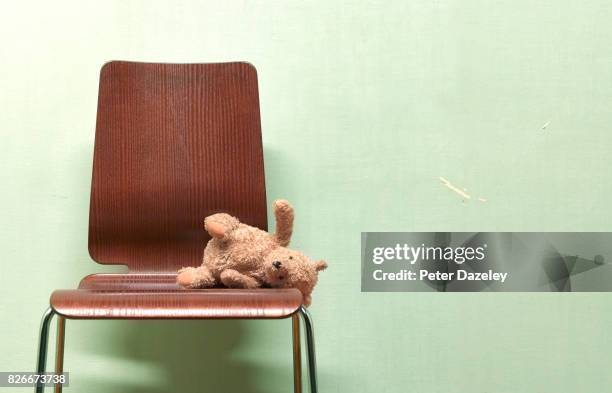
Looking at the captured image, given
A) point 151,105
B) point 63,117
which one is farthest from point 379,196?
point 63,117

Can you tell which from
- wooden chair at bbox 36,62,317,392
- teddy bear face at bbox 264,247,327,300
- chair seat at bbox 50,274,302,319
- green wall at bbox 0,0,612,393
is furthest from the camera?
green wall at bbox 0,0,612,393

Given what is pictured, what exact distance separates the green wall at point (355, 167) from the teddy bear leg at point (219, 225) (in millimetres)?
248

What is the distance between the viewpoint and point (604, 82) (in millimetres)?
1456

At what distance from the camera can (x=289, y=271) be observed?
1.12 m

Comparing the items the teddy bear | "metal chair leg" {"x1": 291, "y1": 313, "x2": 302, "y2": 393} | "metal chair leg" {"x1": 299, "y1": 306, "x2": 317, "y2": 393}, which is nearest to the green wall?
"metal chair leg" {"x1": 291, "y1": 313, "x2": 302, "y2": 393}

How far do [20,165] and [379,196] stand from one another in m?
0.69

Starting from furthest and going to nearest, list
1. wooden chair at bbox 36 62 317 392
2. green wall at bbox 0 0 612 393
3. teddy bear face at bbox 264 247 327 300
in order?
green wall at bbox 0 0 612 393 → wooden chair at bbox 36 62 317 392 → teddy bear face at bbox 264 247 327 300

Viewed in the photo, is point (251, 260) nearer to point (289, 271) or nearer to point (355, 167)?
point (289, 271)

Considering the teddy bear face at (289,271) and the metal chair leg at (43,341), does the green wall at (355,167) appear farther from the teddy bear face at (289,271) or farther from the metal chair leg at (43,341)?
the metal chair leg at (43,341)

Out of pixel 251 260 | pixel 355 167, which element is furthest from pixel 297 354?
pixel 355 167

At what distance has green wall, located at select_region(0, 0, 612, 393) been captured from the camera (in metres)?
1.42

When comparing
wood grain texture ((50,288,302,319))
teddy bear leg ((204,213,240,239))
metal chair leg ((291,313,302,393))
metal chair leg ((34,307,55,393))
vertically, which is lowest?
metal chair leg ((291,313,302,393))

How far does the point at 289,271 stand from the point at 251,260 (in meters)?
0.08

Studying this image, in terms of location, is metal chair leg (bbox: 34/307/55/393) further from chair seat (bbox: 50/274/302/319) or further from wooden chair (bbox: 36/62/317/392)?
wooden chair (bbox: 36/62/317/392)
